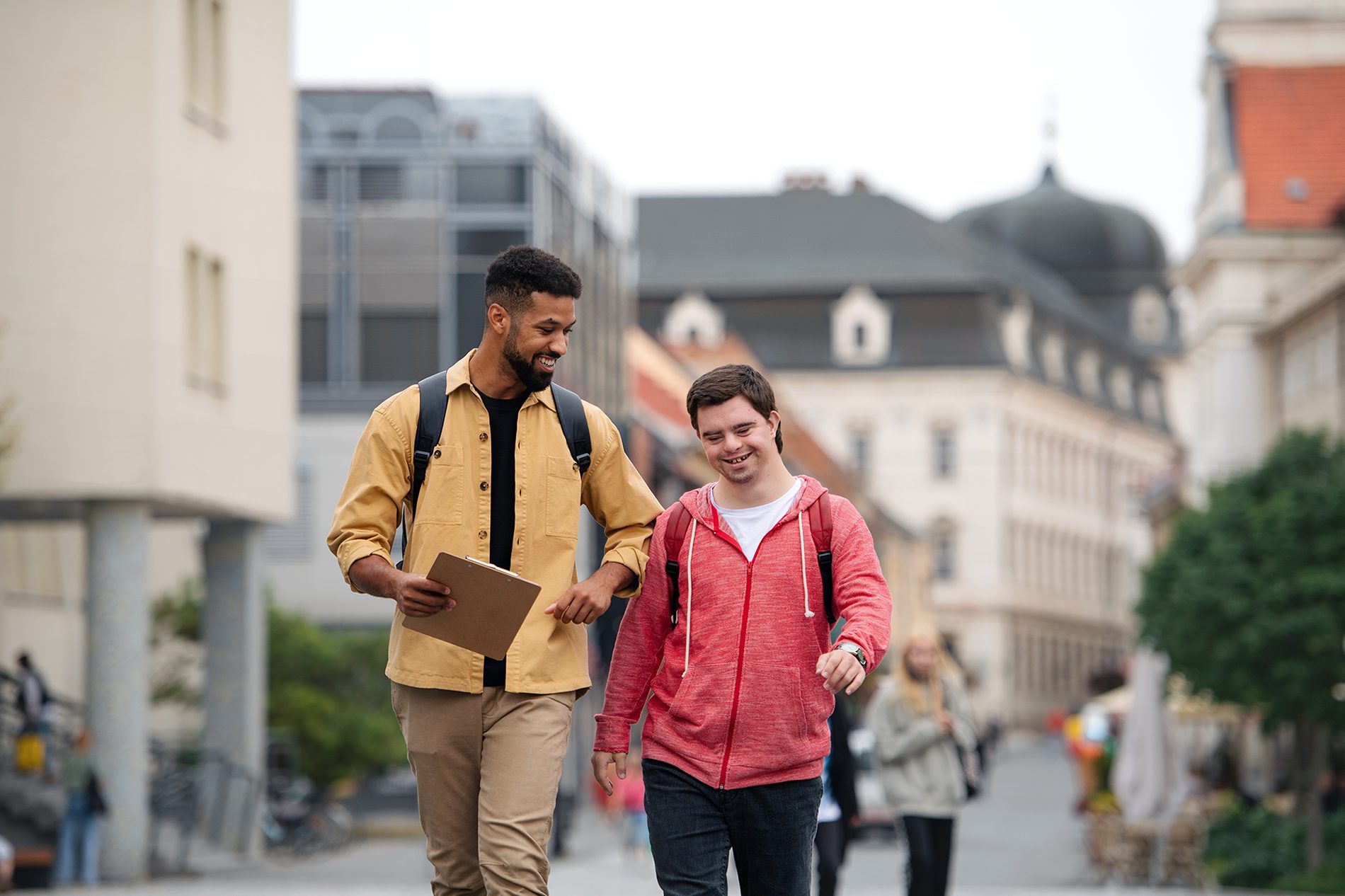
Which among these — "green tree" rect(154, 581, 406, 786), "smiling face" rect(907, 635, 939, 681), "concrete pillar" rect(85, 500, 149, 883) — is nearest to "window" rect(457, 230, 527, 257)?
"green tree" rect(154, 581, 406, 786)

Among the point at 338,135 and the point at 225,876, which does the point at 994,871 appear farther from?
the point at 338,135

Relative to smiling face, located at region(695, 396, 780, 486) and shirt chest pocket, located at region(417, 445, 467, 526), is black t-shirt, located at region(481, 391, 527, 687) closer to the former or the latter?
shirt chest pocket, located at region(417, 445, 467, 526)

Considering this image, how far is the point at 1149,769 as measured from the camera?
26.6 m

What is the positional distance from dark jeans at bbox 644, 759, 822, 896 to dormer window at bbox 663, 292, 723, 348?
3618 inches

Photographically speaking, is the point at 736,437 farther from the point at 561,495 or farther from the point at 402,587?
the point at 402,587

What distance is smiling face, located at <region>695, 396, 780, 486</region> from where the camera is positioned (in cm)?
630

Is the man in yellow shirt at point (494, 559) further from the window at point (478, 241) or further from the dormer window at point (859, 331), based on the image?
the dormer window at point (859, 331)

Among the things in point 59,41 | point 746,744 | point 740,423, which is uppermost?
point 59,41

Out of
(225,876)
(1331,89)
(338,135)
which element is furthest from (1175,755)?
(1331,89)

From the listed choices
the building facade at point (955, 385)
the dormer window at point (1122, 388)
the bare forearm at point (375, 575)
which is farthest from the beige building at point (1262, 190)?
the dormer window at point (1122, 388)

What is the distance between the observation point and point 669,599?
6445 mm

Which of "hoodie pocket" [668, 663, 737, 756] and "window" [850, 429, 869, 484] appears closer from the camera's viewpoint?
"hoodie pocket" [668, 663, 737, 756]

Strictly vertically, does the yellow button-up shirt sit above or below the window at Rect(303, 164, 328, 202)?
below

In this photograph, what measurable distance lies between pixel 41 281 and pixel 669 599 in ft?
60.9
